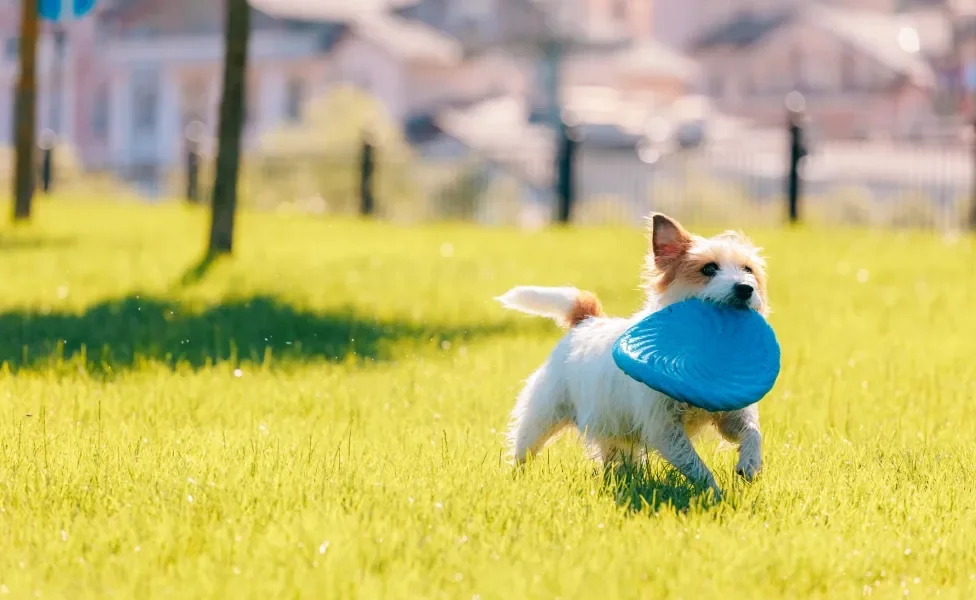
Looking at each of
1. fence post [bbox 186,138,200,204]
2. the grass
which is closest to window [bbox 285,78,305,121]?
fence post [bbox 186,138,200,204]

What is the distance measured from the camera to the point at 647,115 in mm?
66500

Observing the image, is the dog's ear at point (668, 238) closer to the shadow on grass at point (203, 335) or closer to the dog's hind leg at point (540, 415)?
the dog's hind leg at point (540, 415)

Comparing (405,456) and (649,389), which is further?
(405,456)

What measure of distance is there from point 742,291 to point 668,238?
39 cm

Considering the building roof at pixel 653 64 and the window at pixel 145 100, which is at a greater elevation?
the building roof at pixel 653 64

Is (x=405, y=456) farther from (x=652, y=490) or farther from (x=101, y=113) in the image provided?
(x=101, y=113)

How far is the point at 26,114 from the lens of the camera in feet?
65.3

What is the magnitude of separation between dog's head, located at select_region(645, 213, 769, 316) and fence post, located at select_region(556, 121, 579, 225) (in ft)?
54.6

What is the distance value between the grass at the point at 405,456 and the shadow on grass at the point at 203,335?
0.04 m

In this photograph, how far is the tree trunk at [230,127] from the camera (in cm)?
1372

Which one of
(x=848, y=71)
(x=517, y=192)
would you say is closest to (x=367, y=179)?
(x=517, y=192)

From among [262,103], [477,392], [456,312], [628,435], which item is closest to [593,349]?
[628,435]

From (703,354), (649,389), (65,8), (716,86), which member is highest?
(716,86)

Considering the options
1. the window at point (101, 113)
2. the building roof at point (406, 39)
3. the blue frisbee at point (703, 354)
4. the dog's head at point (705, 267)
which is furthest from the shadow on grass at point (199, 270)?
the window at point (101, 113)
